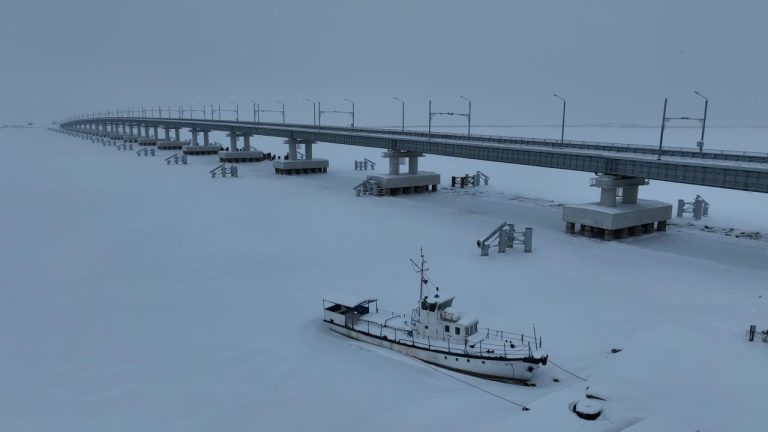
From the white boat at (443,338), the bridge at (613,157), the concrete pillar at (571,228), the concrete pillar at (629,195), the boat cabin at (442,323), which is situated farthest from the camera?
the concrete pillar at (629,195)

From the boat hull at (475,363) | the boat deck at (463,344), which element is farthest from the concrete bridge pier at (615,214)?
the boat hull at (475,363)

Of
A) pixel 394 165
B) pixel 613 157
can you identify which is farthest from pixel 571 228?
pixel 394 165

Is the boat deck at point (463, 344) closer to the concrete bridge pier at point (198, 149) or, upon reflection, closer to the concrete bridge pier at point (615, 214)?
the concrete bridge pier at point (615, 214)

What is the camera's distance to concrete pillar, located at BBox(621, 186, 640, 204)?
162 feet

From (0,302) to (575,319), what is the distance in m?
29.5

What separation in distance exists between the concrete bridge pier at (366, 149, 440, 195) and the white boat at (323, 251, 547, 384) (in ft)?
139

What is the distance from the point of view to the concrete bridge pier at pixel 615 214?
45.8 m

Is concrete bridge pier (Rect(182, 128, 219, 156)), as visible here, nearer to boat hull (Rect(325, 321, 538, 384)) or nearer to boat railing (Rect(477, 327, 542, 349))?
boat hull (Rect(325, 321, 538, 384))

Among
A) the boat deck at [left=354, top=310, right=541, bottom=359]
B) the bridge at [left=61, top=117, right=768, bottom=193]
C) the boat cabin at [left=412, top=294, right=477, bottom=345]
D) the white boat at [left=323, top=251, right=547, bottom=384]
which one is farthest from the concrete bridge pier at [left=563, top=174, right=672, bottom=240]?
the boat cabin at [left=412, top=294, right=477, bottom=345]

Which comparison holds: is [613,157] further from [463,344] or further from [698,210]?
[463,344]

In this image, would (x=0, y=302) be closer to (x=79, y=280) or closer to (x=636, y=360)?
(x=79, y=280)

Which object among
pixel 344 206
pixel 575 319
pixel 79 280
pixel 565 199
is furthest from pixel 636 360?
pixel 565 199

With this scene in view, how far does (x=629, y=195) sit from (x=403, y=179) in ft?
93.9

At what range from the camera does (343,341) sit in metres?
26.8
